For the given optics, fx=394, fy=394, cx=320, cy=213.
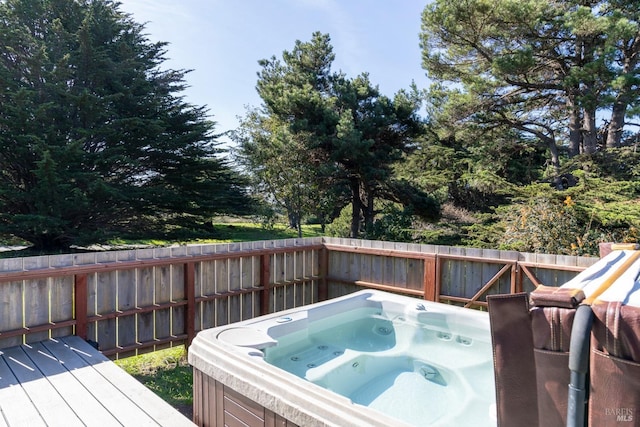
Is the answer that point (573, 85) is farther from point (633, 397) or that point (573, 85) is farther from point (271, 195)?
point (633, 397)

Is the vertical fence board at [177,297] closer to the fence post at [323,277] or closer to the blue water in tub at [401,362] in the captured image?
the blue water in tub at [401,362]

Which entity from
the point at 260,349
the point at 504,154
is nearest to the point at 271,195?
the point at 504,154

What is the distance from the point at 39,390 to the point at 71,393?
0.75 feet

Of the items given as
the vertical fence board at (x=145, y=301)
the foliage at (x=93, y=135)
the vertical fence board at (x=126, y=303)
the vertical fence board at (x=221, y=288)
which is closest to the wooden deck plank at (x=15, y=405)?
the vertical fence board at (x=126, y=303)

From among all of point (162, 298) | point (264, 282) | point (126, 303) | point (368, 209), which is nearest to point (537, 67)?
point (368, 209)

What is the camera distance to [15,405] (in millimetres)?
2385

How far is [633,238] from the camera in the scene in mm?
6785

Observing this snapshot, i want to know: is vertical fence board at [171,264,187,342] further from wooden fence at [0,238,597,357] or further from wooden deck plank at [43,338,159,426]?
wooden deck plank at [43,338,159,426]

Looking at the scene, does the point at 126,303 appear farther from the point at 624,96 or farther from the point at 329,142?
the point at 624,96

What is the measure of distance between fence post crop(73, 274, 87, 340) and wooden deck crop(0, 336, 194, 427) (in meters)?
0.29

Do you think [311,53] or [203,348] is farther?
[311,53]

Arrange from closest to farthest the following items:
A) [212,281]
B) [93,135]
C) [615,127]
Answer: [212,281]
[615,127]
[93,135]

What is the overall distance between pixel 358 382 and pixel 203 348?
1410mm

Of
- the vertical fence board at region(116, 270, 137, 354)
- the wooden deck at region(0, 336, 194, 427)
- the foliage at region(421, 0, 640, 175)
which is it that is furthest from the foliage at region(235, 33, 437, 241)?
the wooden deck at region(0, 336, 194, 427)
